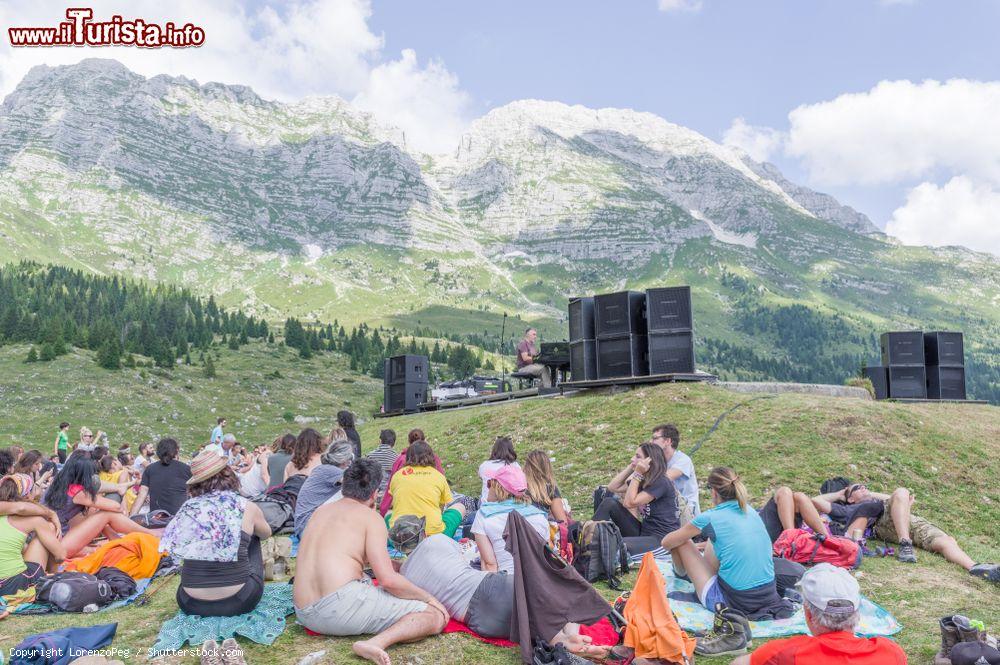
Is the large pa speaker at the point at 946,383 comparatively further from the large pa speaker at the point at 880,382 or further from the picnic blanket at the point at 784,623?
the picnic blanket at the point at 784,623

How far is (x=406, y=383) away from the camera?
33594 mm

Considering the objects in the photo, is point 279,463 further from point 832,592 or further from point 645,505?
point 832,592

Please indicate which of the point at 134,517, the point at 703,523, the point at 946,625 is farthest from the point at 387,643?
the point at 134,517

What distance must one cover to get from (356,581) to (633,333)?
560 inches

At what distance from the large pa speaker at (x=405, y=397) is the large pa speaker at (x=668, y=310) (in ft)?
56.6

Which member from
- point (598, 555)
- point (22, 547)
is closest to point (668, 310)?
point (598, 555)

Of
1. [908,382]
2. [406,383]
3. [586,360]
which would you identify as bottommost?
[908,382]

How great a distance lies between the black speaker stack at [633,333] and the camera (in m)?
18.8

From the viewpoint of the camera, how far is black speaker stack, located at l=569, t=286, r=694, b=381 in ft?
61.5

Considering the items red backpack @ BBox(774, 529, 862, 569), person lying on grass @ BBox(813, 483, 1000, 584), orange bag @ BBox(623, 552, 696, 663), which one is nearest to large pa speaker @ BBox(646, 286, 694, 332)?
person lying on grass @ BBox(813, 483, 1000, 584)

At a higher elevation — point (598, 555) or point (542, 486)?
point (542, 486)

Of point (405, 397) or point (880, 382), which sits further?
point (405, 397)

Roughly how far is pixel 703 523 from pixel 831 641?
2759 millimetres

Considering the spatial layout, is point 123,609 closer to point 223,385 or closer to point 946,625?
point 946,625
